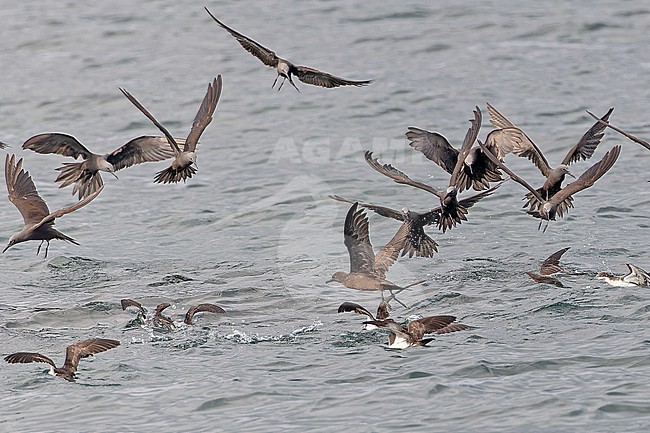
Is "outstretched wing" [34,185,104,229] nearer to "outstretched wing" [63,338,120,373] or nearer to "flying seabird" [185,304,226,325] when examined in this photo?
"outstretched wing" [63,338,120,373]

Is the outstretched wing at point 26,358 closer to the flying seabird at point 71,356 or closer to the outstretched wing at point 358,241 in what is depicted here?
the flying seabird at point 71,356

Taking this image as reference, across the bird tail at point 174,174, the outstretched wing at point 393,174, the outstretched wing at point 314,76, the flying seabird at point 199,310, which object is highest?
the outstretched wing at point 314,76

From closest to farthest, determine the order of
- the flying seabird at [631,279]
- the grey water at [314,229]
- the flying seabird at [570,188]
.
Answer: the grey water at [314,229] → the flying seabird at [570,188] → the flying seabird at [631,279]

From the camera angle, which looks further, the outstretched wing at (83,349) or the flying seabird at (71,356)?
the outstretched wing at (83,349)

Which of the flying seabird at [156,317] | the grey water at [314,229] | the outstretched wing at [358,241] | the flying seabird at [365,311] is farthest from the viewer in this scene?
the flying seabird at [156,317]

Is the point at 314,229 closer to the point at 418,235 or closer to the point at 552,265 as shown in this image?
the point at 418,235

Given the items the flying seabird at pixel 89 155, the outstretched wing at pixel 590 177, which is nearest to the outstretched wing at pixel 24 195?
the flying seabird at pixel 89 155

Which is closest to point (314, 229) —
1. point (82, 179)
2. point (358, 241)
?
point (82, 179)

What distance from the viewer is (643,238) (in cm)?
1400

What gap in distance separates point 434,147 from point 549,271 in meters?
1.73

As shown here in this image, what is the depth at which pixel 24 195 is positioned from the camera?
1264 cm

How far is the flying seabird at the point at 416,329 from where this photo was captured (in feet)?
33.6

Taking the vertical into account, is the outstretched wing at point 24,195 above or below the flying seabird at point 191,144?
below

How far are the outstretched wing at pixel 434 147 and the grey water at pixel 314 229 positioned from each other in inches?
48.3
